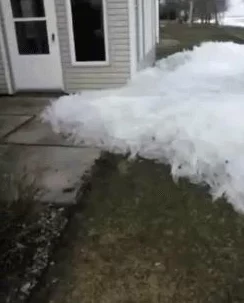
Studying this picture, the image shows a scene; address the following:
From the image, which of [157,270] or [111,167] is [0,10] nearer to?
[111,167]

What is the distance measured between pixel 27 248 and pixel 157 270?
85cm

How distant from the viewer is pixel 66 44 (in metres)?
5.89

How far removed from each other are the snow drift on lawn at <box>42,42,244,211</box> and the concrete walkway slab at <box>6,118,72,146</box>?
0.43ft

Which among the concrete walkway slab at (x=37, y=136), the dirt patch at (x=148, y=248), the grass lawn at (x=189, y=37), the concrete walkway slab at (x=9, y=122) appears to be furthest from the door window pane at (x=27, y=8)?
the grass lawn at (x=189, y=37)

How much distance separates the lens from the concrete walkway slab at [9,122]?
4711mm

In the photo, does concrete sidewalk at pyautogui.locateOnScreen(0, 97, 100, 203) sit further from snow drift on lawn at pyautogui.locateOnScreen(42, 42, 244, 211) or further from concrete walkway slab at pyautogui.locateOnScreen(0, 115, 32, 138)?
snow drift on lawn at pyautogui.locateOnScreen(42, 42, 244, 211)

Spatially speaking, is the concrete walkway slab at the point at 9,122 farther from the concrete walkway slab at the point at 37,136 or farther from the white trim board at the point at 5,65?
the white trim board at the point at 5,65

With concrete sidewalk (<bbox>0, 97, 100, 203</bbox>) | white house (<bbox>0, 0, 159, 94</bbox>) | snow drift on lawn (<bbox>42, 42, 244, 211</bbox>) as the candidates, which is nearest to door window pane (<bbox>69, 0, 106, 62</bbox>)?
white house (<bbox>0, 0, 159, 94</bbox>)

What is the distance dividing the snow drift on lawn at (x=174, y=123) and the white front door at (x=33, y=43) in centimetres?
76

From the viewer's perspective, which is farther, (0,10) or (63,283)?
(0,10)

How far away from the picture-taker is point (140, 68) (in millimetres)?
6812

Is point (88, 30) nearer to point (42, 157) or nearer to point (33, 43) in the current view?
point (33, 43)

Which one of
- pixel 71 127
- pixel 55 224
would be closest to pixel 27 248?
pixel 55 224

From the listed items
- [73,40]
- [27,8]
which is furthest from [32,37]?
[73,40]
